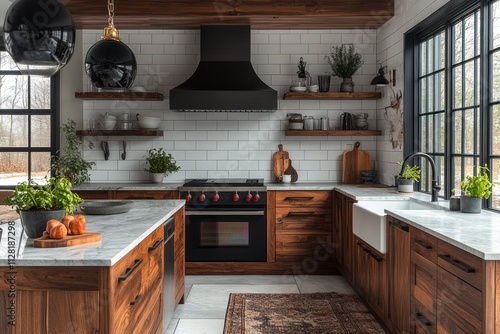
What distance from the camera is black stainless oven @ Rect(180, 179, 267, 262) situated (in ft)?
17.6

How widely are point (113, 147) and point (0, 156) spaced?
1385 millimetres

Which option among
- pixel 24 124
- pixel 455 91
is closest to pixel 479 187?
pixel 455 91

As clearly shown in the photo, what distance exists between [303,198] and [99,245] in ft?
11.3

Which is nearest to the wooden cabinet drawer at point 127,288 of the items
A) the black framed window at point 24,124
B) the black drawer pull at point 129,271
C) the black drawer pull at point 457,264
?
the black drawer pull at point 129,271

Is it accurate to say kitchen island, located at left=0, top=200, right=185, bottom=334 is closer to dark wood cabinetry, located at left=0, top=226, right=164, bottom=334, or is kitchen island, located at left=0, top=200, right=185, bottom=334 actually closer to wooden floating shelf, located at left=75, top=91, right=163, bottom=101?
dark wood cabinetry, located at left=0, top=226, right=164, bottom=334

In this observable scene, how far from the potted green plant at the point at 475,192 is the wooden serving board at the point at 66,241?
7.64ft

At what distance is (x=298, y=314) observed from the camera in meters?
4.15

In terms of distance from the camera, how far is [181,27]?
19.5 feet

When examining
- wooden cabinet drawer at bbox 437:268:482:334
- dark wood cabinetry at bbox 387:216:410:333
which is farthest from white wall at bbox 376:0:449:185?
wooden cabinet drawer at bbox 437:268:482:334

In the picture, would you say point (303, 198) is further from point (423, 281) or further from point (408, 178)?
point (423, 281)

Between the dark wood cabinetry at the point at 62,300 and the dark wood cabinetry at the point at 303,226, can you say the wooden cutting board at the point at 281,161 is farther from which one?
the dark wood cabinetry at the point at 62,300

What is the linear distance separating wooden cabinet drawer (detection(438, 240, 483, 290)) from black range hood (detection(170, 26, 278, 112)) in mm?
3152

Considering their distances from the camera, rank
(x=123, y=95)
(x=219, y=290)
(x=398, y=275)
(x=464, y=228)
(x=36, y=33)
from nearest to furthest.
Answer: (x=36, y=33), (x=464, y=228), (x=398, y=275), (x=219, y=290), (x=123, y=95)

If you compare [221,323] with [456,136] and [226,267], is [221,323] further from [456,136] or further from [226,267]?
[456,136]
